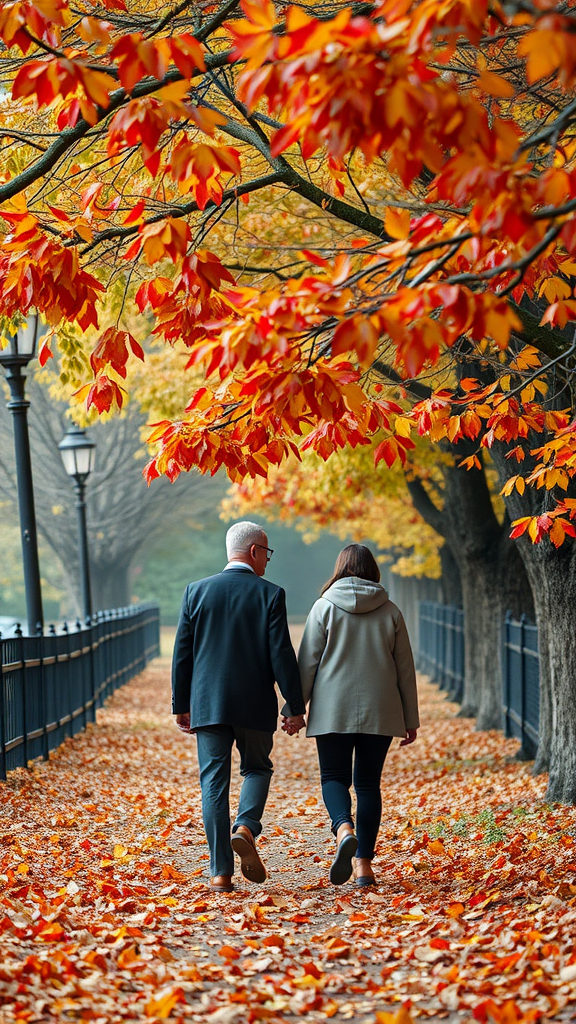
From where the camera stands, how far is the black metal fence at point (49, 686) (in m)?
9.14

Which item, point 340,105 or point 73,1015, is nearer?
point 340,105

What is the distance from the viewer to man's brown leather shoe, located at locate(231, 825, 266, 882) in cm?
573

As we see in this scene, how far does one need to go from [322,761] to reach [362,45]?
3939 mm

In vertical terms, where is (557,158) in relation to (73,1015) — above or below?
above

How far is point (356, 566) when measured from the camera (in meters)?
6.08

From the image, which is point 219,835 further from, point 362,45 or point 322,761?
point 362,45

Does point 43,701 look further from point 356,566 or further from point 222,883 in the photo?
point 356,566

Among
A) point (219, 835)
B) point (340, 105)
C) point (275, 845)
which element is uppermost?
point (340, 105)

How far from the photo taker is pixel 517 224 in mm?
3326

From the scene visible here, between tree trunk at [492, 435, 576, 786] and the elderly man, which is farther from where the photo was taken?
tree trunk at [492, 435, 576, 786]

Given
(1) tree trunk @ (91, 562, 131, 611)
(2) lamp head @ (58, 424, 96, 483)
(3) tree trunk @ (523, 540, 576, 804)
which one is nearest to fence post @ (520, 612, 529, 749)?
(3) tree trunk @ (523, 540, 576, 804)

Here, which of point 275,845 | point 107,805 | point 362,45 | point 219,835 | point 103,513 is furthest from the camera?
point 103,513

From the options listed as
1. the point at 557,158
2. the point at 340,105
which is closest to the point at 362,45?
the point at 340,105

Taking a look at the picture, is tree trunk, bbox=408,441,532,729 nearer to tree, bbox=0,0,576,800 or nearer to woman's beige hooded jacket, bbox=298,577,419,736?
tree, bbox=0,0,576,800
